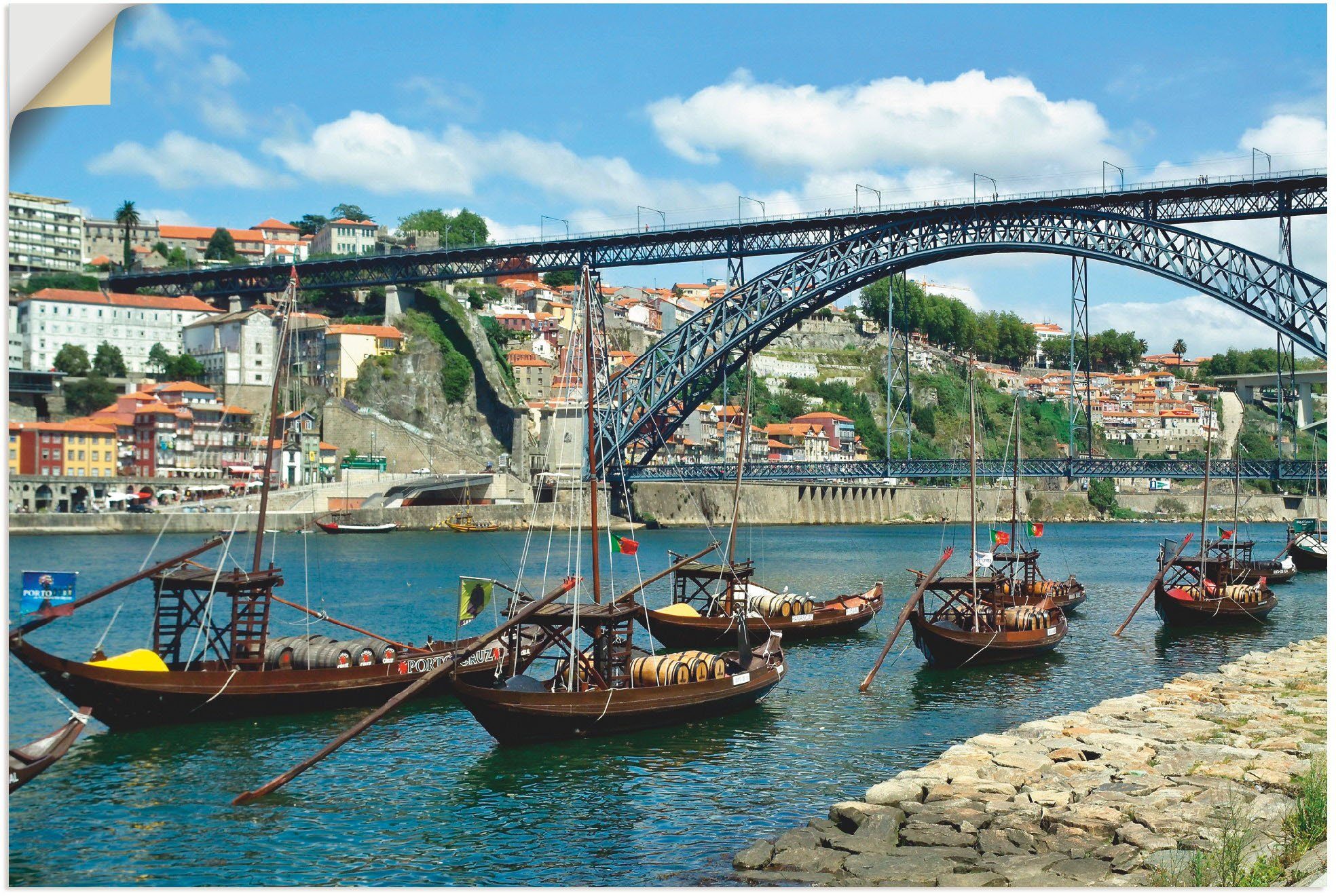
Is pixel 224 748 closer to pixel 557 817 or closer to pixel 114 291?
pixel 557 817

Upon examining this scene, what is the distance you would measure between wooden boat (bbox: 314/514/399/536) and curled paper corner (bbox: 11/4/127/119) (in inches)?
2655

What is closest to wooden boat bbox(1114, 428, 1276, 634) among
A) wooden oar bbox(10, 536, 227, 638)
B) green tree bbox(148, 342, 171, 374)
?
wooden oar bbox(10, 536, 227, 638)

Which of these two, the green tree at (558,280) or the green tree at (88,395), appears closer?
the green tree at (88,395)

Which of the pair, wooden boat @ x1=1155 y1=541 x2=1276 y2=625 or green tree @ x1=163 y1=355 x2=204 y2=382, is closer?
wooden boat @ x1=1155 y1=541 x2=1276 y2=625

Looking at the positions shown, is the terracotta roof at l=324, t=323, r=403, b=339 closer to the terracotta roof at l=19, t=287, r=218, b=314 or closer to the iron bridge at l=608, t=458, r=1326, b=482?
the terracotta roof at l=19, t=287, r=218, b=314

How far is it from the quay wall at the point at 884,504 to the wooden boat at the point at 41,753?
6483cm

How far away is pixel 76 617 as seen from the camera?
3238 cm

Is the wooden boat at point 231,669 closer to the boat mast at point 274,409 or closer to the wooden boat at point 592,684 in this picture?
the boat mast at point 274,409

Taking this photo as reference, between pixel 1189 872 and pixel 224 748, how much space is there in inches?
526

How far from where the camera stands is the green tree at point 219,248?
124312 mm

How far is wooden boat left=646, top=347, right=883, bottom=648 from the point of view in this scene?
2909 centimetres

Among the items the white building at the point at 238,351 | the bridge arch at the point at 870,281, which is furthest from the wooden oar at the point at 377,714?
the white building at the point at 238,351

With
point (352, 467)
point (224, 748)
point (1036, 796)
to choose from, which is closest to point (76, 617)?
point (224, 748)

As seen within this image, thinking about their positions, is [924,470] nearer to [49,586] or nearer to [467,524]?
[467,524]
